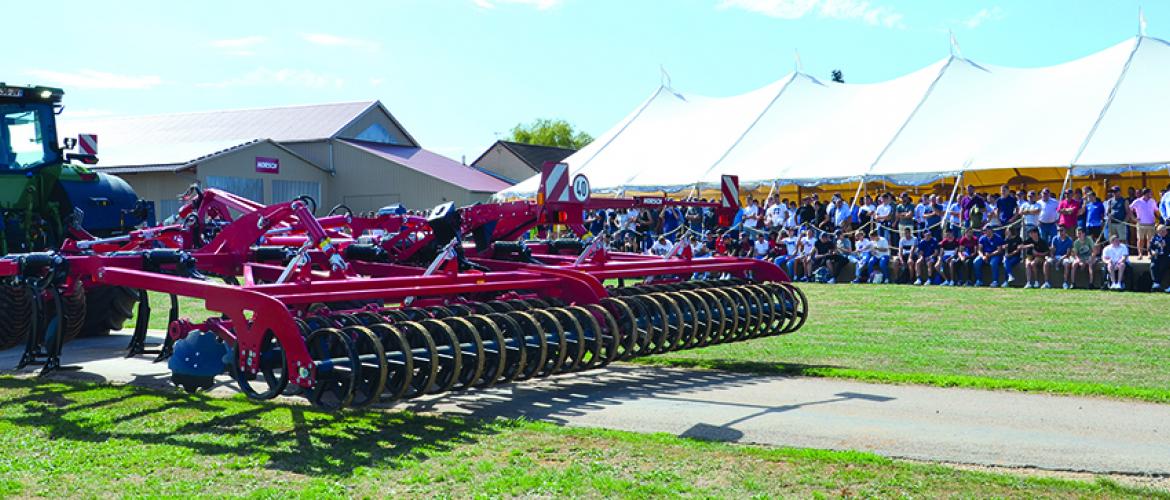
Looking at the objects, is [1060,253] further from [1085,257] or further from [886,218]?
[886,218]

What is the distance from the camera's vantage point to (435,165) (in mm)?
43250

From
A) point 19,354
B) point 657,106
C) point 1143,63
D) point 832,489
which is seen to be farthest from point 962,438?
point 657,106

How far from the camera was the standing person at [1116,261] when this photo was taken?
17.2 meters

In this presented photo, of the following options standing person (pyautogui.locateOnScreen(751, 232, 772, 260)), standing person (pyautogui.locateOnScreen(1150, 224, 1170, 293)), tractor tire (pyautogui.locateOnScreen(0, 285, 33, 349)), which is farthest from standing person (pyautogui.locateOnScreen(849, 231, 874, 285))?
tractor tire (pyautogui.locateOnScreen(0, 285, 33, 349))

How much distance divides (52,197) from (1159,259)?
50.9 ft

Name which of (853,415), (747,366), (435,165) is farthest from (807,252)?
(435,165)

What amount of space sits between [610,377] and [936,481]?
377 centimetres

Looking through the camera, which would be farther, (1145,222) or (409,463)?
(1145,222)

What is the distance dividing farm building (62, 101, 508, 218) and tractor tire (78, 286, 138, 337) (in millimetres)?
22022

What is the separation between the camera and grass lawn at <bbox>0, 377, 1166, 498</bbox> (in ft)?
16.7

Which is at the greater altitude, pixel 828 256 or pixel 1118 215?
pixel 1118 215

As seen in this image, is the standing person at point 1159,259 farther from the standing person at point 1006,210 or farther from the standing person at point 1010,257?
the standing person at point 1006,210

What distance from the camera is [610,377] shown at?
867 cm

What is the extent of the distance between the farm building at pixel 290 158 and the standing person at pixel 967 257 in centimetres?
2278
